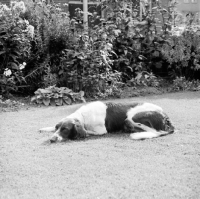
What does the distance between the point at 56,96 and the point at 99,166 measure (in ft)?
12.4

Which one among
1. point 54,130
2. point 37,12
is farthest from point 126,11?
point 54,130

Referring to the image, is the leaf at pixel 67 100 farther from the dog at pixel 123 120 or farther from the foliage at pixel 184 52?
the foliage at pixel 184 52

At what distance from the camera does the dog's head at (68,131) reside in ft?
16.1

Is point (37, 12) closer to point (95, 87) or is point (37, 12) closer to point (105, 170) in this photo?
point (95, 87)

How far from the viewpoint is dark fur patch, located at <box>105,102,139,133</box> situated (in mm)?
5262

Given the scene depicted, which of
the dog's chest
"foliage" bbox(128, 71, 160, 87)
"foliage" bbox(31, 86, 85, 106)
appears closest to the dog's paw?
the dog's chest

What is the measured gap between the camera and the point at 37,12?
8.78 metres

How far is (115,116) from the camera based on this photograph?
527 centimetres

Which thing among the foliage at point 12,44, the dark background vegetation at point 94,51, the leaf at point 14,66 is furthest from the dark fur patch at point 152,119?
the leaf at point 14,66

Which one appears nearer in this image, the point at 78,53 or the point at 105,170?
the point at 105,170

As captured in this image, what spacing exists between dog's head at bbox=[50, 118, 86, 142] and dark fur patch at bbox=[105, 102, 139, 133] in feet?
1.58

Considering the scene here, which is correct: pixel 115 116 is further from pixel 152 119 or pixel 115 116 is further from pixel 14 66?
pixel 14 66

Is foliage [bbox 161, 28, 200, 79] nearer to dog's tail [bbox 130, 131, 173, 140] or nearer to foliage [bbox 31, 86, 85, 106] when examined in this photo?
foliage [bbox 31, 86, 85, 106]

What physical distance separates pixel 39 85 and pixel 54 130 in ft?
10.5
